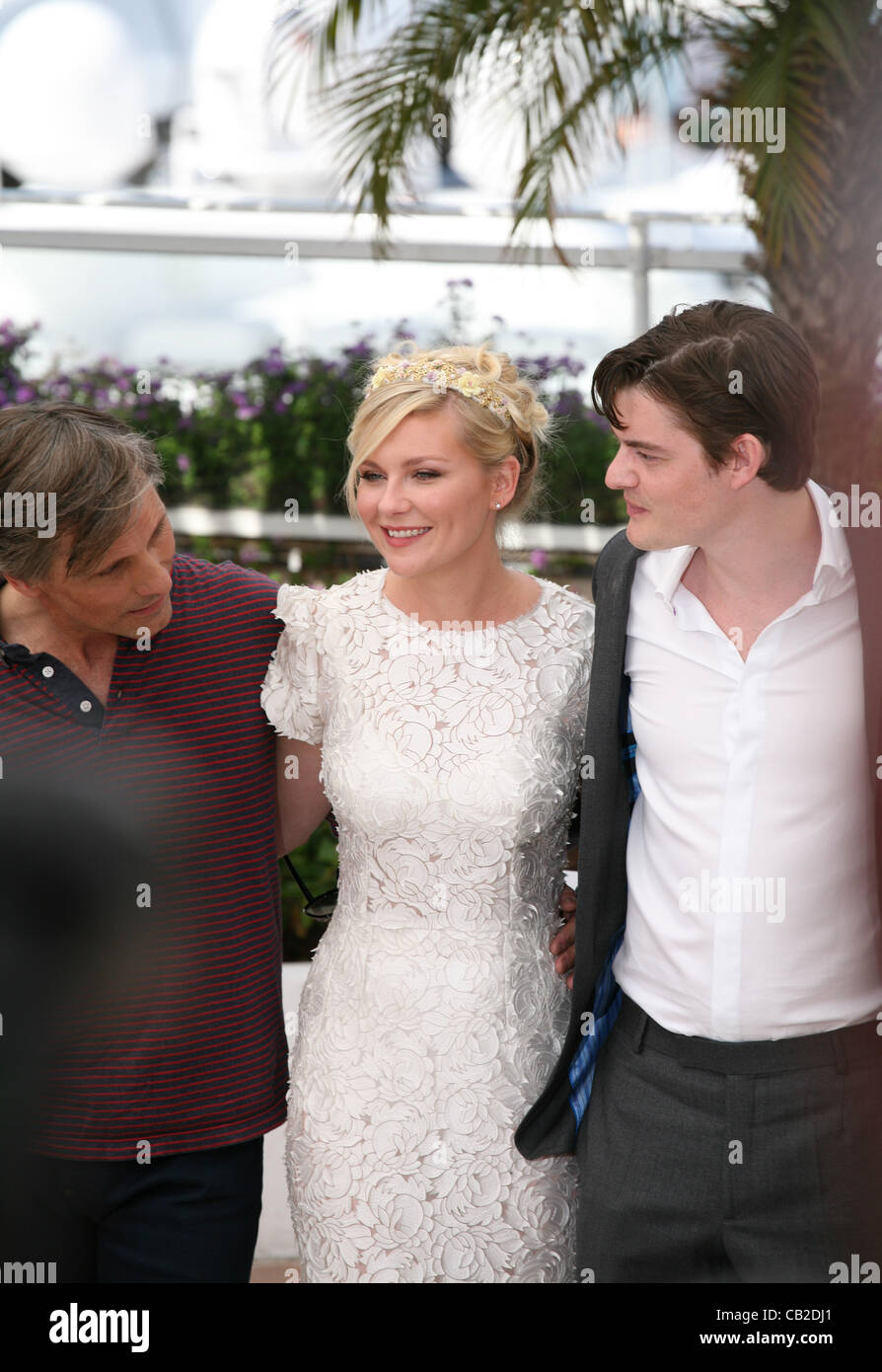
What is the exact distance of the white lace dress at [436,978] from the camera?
239 cm

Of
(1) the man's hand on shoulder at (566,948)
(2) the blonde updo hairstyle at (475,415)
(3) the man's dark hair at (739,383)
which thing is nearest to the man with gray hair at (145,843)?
(2) the blonde updo hairstyle at (475,415)

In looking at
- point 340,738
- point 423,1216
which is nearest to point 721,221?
point 340,738

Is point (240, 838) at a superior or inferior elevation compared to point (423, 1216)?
superior

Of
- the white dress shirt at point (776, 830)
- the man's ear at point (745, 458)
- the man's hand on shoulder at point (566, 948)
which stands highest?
the man's ear at point (745, 458)

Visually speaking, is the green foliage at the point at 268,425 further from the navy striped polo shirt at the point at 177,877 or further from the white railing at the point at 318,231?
the navy striped polo shirt at the point at 177,877

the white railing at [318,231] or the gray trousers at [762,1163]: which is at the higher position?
the white railing at [318,231]

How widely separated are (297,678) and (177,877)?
16.4 inches

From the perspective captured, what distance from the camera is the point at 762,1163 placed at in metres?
2.10

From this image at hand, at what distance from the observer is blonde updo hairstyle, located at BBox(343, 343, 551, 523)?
97.9 inches

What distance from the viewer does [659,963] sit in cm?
223

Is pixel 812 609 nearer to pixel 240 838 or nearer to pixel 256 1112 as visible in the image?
pixel 240 838

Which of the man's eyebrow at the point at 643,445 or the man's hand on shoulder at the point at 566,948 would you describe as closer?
the man's eyebrow at the point at 643,445
